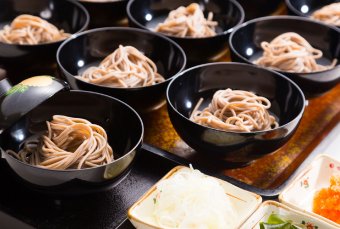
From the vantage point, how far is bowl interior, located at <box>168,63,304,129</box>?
240 centimetres

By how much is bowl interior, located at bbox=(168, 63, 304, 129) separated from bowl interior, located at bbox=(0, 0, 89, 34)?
778 millimetres

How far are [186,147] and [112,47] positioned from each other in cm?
67

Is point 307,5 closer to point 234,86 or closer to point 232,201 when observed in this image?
point 234,86

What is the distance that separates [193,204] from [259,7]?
1.88 meters

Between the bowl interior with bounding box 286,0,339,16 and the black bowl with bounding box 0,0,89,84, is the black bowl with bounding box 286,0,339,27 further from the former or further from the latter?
the black bowl with bounding box 0,0,89,84

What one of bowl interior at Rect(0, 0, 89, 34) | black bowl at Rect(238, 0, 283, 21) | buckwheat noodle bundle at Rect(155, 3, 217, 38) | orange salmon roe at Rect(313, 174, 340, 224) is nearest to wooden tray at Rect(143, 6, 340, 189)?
orange salmon roe at Rect(313, 174, 340, 224)

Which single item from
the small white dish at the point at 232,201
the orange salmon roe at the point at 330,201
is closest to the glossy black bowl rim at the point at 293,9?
the orange salmon roe at the point at 330,201

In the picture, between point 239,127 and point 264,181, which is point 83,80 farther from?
point 264,181

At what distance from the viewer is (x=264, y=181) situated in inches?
88.3

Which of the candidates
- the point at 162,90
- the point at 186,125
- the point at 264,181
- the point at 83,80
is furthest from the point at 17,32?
the point at 264,181

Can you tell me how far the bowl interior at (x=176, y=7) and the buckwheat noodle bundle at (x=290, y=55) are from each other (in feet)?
0.99

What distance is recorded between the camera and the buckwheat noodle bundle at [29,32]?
2.78m

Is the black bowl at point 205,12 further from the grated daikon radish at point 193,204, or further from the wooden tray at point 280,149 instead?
the grated daikon radish at point 193,204

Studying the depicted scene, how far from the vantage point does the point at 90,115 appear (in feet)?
7.33
